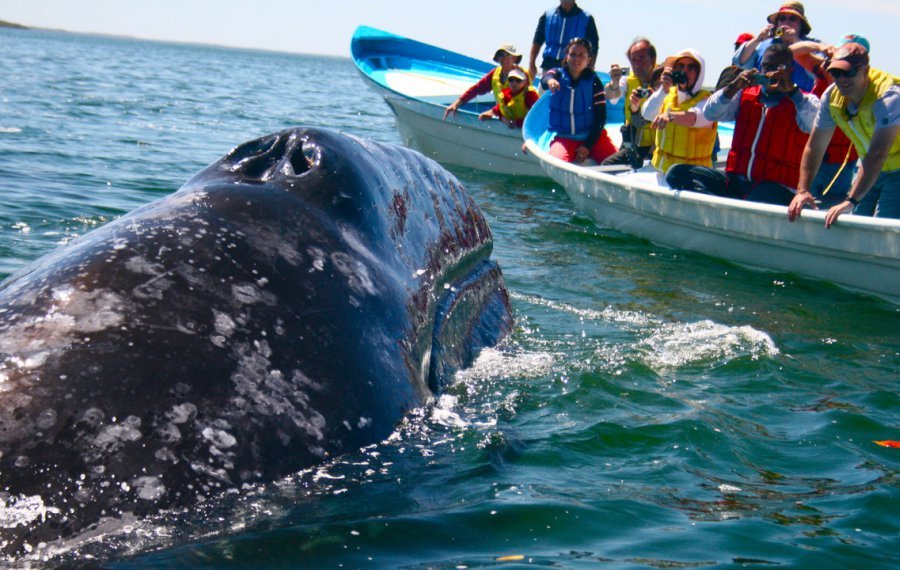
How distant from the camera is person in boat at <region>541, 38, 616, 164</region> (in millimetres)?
15422

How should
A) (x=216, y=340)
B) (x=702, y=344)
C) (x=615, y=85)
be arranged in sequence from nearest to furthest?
(x=216, y=340) < (x=702, y=344) < (x=615, y=85)

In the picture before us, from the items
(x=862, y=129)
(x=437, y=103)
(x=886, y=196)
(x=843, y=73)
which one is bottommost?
(x=437, y=103)

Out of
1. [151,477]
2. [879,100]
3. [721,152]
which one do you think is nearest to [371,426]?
[151,477]

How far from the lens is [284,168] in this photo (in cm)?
382

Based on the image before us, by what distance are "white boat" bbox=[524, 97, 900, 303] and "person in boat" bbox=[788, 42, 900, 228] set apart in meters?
0.26

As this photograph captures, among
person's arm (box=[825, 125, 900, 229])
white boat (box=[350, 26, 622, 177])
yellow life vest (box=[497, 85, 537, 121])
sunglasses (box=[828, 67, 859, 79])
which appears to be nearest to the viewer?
sunglasses (box=[828, 67, 859, 79])

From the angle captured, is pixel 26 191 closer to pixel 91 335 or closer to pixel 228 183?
pixel 228 183

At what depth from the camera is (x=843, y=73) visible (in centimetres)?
843

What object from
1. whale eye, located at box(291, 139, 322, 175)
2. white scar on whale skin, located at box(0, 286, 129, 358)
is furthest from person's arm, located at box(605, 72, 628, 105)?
white scar on whale skin, located at box(0, 286, 129, 358)

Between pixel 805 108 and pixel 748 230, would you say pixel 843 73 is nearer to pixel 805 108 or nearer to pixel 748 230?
pixel 805 108

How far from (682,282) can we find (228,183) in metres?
7.05

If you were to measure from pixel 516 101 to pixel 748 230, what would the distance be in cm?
781

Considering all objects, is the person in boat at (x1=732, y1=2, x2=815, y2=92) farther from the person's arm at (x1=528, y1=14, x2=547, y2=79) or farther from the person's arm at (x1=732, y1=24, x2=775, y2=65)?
the person's arm at (x1=528, y1=14, x2=547, y2=79)

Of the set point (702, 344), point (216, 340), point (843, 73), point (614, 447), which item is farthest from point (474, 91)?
point (216, 340)
